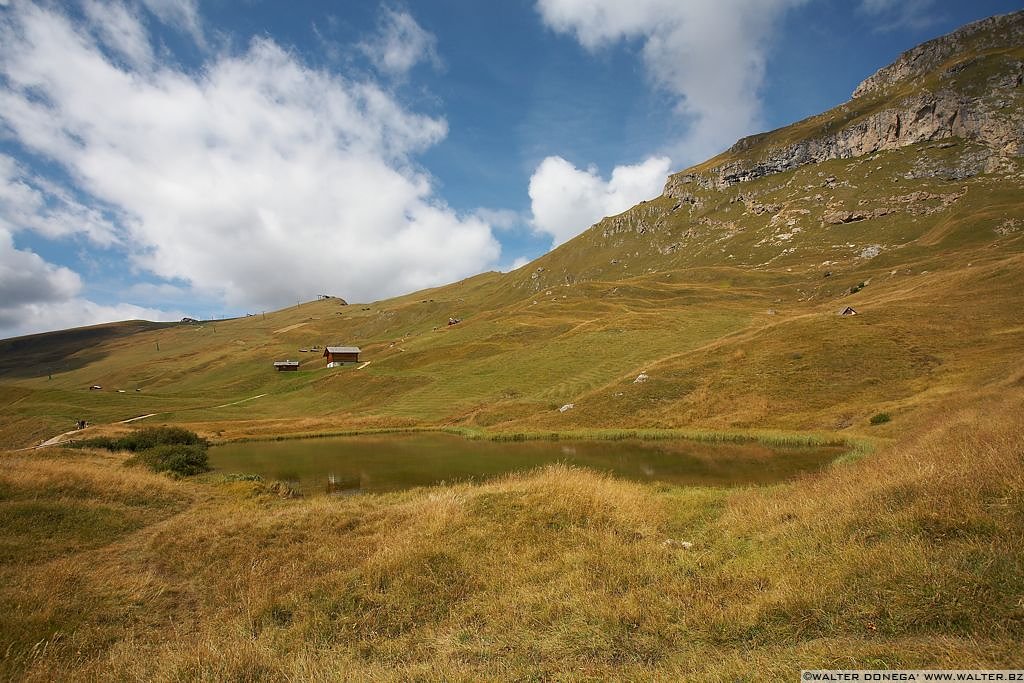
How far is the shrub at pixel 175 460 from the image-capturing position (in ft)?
120

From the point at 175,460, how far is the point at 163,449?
18.2 feet

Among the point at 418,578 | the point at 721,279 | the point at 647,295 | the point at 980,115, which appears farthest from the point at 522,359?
the point at 980,115

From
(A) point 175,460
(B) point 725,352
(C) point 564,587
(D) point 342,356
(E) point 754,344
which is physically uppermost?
(D) point 342,356

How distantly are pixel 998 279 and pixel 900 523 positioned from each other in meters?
76.6

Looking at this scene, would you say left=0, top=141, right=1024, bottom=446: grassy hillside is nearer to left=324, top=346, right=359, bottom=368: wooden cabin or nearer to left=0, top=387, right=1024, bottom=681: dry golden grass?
left=324, top=346, right=359, bottom=368: wooden cabin

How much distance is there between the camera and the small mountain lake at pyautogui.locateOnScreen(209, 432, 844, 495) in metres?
29.4

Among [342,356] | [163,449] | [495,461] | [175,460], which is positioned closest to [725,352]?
[495,461]

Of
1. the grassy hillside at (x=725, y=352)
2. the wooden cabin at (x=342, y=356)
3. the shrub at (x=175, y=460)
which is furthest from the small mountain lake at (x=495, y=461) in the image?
the wooden cabin at (x=342, y=356)

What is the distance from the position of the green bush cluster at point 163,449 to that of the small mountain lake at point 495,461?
2.32 m

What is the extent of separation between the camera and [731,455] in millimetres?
34375

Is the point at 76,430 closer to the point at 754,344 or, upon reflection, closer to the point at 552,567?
the point at 552,567

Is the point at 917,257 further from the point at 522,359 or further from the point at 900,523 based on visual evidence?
the point at 900,523

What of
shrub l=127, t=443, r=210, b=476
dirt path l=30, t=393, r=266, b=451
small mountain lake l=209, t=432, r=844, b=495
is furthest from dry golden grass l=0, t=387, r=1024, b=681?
dirt path l=30, t=393, r=266, b=451

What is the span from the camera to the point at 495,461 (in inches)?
1476
